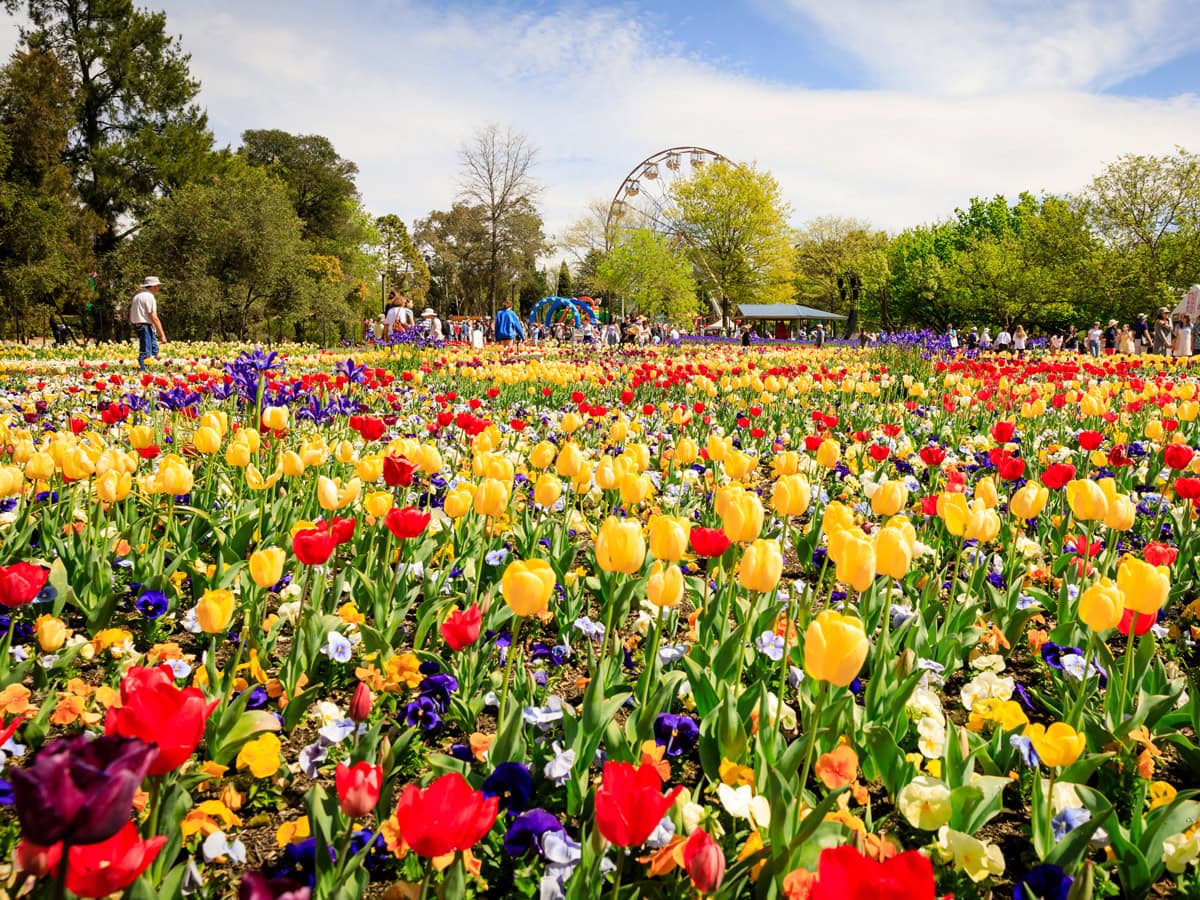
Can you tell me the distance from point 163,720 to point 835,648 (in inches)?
41.4

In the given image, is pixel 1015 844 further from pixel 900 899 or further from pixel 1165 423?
pixel 1165 423

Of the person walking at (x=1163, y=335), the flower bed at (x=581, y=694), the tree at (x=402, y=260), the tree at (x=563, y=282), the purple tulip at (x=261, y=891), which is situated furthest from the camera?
the tree at (x=563, y=282)

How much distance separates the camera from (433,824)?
103cm

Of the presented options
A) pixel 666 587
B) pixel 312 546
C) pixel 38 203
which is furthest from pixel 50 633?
pixel 38 203

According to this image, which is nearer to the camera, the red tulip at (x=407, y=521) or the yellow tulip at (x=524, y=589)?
the yellow tulip at (x=524, y=589)

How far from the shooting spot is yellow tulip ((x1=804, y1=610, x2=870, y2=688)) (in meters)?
1.34

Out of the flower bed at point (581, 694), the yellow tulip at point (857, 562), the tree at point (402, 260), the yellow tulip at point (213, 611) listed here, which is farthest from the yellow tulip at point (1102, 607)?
the tree at point (402, 260)

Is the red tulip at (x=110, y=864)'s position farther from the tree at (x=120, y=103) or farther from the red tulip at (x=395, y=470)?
the tree at (x=120, y=103)

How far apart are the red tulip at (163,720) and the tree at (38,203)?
31.7m

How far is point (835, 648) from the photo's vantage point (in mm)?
1356

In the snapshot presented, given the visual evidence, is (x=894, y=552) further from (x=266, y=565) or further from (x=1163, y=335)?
(x=1163, y=335)

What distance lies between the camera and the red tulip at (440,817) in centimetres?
102

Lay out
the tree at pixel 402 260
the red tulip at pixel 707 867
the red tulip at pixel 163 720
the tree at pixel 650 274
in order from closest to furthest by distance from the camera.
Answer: the red tulip at pixel 163 720 → the red tulip at pixel 707 867 → the tree at pixel 650 274 → the tree at pixel 402 260

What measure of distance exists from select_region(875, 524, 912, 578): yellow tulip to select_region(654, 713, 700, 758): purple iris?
2.05ft
